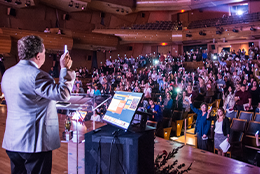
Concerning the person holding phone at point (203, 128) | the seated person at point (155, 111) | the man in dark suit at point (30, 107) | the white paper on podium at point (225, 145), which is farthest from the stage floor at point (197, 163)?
the seated person at point (155, 111)

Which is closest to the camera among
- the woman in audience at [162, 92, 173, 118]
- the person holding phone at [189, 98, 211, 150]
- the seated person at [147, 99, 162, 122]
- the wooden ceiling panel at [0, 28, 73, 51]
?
the person holding phone at [189, 98, 211, 150]

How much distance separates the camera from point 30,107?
1013mm

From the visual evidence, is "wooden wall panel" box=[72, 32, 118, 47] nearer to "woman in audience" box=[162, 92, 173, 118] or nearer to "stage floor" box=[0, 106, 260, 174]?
"woman in audience" box=[162, 92, 173, 118]

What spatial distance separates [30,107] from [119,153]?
1.74 feet

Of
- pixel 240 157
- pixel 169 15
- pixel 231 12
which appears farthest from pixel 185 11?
pixel 240 157

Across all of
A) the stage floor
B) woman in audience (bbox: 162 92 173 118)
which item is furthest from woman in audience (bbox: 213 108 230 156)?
woman in audience (bbox: 162 92 173 118)

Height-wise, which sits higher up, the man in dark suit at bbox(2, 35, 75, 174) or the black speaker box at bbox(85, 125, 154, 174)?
the man in dark suit at bbox(2, 35, 75, 174)

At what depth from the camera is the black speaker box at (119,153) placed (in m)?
1.17

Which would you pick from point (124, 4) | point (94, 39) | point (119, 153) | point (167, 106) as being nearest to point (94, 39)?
point (94, 39)

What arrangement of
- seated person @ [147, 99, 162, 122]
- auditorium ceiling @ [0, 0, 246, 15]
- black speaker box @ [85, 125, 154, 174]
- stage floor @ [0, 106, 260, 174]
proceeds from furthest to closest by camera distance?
auditorium ceiling @ [0, 0, 246, 15] < seated person @ [147, 99, 162, 122] < stage floor @ [0, 106, 260, 174] < black speaker box @ [85, 125, 154, 174]

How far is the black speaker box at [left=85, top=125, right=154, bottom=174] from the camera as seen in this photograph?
1.17 metres

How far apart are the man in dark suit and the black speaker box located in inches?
10.6

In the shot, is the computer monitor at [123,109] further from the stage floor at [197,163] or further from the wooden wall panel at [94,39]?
the wooden wall panel at [94,39]

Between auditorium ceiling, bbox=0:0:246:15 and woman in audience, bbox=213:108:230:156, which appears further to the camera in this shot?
auditorium ceiling, bbox=0:0:246:15
